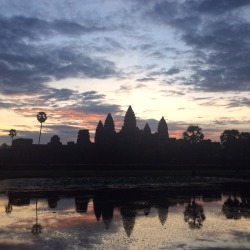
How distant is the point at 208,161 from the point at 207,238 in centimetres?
6979

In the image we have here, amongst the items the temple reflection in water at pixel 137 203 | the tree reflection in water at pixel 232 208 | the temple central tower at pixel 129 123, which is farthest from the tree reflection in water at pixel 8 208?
the temple central tower at pixel 129 123

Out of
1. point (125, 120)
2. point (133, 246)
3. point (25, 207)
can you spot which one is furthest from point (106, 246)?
point (125, 120)

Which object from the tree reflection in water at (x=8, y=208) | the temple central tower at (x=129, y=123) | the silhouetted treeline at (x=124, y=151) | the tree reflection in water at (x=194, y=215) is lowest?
the tree reflection in water at (x=8, y=208)

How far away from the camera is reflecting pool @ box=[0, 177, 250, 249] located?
551 inches

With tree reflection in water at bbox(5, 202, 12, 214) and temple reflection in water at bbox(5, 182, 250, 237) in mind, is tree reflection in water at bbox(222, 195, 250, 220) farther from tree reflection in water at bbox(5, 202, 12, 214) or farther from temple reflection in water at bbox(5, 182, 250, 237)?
tree reflection in water at bbox(5, 202, 12, 214)

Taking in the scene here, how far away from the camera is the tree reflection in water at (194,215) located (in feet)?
58.7

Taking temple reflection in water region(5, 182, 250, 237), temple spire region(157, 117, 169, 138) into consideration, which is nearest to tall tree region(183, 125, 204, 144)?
temple spire region(157, 117, 169, 138)

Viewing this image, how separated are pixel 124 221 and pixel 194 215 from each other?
4453mm

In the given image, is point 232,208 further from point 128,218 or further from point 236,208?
point 128,218

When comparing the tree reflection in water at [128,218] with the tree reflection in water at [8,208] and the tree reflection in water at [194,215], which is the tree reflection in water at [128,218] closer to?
the tree reflection in water at [194,215]

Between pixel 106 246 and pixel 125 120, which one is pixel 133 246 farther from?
pixel 125 120

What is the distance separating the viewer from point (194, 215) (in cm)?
2044

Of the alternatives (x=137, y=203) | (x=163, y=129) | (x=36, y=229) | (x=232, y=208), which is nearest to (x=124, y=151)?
(x=163, y=129)

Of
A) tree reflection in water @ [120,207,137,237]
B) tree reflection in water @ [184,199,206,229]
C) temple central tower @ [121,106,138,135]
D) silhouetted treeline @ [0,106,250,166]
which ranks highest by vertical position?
temple central tower @ [121,106,138,135]
